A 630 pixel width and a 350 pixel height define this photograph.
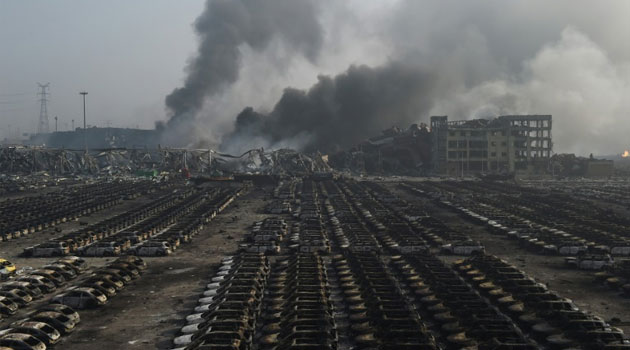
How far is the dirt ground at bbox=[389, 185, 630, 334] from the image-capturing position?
107 ft

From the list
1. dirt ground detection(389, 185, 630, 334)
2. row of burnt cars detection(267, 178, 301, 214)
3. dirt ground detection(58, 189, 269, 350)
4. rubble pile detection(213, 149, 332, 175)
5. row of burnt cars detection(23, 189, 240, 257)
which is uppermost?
rubble pile detection(213, 149, 332, 175)

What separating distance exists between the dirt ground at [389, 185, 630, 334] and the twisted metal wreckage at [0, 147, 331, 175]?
314 feet

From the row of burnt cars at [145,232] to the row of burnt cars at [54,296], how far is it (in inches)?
205

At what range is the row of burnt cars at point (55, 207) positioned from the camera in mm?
63650

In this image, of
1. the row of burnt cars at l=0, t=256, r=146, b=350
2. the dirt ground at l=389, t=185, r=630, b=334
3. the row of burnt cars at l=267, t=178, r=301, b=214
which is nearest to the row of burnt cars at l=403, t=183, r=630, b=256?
the dirt ground at l=389, t=185, r=630, b=334

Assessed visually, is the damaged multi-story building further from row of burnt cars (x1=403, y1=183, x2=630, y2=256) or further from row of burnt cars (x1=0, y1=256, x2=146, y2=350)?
row of burnt cars (x1=0, y1=256, x2=146, y2=350)

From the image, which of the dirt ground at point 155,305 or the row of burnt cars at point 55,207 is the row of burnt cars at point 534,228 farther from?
the row of burnt cars at point 55,207

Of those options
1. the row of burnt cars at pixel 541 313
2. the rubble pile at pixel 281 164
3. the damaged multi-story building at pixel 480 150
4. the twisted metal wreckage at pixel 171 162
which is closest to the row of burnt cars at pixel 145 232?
the row of burnt cars at pixel 541 313

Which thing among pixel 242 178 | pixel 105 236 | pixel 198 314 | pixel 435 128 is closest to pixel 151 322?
pixel 198 314

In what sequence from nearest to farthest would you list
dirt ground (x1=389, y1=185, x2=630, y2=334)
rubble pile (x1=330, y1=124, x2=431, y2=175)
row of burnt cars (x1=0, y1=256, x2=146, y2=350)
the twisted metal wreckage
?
1. row of burnt cars (x1=0, y1=256, x2=146, y2=350)
2. dirt ground (x1=389, y1=185, x2=630, y2=334)
3. the twisted metal wreckage
4. rubble pile (x1=330, y1=124, x2=431, y2=175)

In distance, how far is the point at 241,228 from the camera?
65125mm

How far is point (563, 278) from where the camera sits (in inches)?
1576

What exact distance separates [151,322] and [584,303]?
21.7m

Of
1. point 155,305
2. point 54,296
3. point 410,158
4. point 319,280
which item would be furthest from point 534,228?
point 410,158
